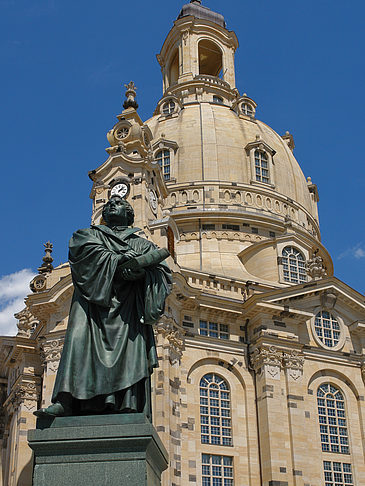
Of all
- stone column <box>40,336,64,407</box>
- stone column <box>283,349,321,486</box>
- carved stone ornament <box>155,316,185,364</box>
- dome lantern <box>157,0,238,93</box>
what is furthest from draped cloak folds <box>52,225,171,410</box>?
dome lantern <box>157,0,238,93</box>

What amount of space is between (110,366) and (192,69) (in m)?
52.7

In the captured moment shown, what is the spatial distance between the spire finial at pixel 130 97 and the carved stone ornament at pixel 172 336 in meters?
16.6

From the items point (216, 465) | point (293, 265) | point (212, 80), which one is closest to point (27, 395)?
point (216, 465)

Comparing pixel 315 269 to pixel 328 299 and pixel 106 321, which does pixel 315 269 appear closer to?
pixel 328 299

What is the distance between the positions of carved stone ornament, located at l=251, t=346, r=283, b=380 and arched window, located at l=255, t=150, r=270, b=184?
58.2ft

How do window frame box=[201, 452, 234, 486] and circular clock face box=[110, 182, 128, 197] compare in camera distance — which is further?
circular clock face box=[110, 182, 128, 197]

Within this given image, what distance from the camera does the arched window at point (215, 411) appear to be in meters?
31.9

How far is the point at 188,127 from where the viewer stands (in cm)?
4944

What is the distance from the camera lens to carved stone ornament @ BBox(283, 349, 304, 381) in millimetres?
33219

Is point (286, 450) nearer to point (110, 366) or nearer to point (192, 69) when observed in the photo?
point (110, 366)

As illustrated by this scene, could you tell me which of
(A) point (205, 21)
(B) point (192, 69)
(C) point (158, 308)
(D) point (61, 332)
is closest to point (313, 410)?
(D) point (61, 332)

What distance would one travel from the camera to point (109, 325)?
742cm

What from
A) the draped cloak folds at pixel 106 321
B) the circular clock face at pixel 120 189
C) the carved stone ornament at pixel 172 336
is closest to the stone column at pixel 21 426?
the carved stone ornament at pixel 172 336

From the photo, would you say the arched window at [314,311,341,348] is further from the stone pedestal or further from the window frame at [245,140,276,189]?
the stone pedestal
